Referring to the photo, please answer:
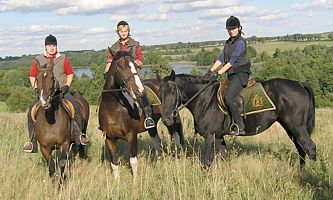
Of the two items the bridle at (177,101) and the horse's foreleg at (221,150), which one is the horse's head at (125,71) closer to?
the bridle at (177,101)

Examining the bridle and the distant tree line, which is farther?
the distant tree line

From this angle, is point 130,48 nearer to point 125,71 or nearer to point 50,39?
point 125,71

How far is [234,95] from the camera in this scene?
23.1 feet

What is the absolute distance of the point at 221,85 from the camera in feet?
23.9

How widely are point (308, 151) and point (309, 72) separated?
68.9 m

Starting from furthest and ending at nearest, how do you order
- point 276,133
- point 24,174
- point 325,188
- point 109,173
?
point 276,133
point 109,173
point 24,174
point 325,188

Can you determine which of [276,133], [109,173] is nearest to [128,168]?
[109,173]

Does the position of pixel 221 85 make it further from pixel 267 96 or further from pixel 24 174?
pixel 24 174

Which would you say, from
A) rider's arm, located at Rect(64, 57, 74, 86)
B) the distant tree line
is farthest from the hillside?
rider's arm, located at Rect(64, 57, 74, 86)

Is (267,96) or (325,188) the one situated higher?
(267,96)

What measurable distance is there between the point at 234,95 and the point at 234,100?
138 millimetres

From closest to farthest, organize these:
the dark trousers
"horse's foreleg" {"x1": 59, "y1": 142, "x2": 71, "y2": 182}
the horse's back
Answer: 1. "horse's foreleg" {"x1": 59, "y1": 142, "x2": 71, "y2": 182}
2. the dark trousers
3. the horse's back

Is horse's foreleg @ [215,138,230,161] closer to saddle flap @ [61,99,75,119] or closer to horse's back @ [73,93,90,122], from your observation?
saddle flap @ [61,99,75,119]

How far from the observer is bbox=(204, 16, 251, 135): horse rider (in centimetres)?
700
